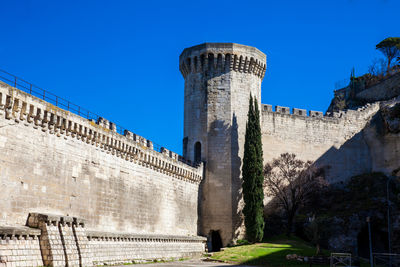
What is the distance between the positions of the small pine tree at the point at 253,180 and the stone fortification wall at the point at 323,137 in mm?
4959

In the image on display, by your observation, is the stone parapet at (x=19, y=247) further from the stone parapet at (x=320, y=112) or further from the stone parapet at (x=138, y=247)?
the stone parapet at (x=320, y=112)

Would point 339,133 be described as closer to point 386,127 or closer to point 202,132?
point 386,127

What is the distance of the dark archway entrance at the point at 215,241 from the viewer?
110ft

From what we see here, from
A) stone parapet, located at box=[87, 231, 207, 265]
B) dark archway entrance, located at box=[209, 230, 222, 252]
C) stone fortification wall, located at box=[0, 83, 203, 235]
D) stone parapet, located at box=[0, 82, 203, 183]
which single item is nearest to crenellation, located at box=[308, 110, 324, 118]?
stone parapet, located at box=[0, 82, 203, 183]

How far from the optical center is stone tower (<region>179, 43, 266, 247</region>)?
3338 cm

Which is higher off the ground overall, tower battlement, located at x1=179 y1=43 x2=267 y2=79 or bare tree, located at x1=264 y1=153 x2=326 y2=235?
tower battlement, located at x1=179 y1=43 x2=267 y2=79

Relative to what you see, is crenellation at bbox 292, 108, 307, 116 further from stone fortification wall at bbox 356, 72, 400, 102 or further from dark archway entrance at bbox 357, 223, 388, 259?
dark archway entrance at bbox 357, 223, 388, 259

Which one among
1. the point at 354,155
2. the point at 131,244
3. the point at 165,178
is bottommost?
the point at 131,244

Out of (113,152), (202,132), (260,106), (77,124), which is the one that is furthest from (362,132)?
(77,124)

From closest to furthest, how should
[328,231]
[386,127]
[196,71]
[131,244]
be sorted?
[131,244]
[328,231]
[196,71]
[386,127]

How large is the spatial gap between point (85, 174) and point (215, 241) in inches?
564

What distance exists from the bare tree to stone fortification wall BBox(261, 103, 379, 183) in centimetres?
169

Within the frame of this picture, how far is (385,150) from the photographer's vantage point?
1619 inches

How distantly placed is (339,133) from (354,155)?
7.71ft
